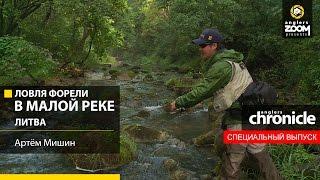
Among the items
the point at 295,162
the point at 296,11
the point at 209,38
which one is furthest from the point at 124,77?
the point at 209,38

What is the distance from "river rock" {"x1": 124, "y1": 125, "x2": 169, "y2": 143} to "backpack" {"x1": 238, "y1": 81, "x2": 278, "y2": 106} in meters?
5.09

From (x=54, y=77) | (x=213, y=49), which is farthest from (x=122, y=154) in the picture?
(x=54, y=77)

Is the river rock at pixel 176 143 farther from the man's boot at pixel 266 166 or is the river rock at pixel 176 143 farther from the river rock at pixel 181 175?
the man's boot at pixel 266 166

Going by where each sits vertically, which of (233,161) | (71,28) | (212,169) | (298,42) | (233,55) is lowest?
(212,169)

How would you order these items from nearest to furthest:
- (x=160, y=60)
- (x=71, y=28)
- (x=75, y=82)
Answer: (x=75, y=82)
(x=71, y=28)
(x=160, y=60)

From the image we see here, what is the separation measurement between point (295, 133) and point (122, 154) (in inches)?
138

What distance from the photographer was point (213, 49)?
173 inches

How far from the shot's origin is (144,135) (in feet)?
30.8

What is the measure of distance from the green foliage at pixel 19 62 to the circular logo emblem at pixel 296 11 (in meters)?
7.80

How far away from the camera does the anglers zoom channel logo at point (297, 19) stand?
266 inches

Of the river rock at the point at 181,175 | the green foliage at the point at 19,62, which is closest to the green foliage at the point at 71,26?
the green foliage at the point at 19,62

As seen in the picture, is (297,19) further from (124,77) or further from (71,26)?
(124,77)

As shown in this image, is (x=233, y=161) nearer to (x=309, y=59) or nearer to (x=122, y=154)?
(x=122, y=154)

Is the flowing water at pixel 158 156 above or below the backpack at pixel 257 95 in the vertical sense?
below
